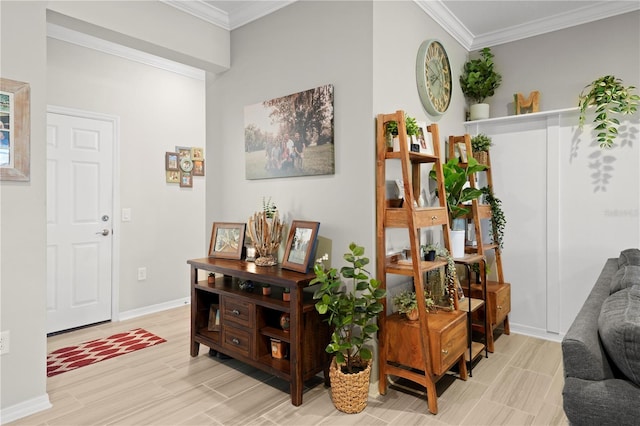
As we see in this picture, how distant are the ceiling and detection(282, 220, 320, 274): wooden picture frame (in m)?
1.63

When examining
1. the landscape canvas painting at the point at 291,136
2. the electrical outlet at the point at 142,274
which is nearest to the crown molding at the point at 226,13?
the landscape canvas painting at the point at 291,136

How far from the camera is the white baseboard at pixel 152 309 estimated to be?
153 inches

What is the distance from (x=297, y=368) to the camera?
2242 millimetres

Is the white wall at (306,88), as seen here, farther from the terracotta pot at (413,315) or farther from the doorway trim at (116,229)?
the doorway trim at (116,229)

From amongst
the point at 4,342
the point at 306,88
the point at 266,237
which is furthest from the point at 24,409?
the point at 306,88

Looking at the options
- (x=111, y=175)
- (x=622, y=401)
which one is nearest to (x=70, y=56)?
(x=111, y=175)

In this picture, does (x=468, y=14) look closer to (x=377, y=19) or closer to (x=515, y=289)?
(x=377, y=19)

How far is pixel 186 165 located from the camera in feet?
14.4

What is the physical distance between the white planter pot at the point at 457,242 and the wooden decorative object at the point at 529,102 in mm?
1382

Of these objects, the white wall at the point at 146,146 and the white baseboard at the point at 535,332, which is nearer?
the white baseboard at the point at 535,332

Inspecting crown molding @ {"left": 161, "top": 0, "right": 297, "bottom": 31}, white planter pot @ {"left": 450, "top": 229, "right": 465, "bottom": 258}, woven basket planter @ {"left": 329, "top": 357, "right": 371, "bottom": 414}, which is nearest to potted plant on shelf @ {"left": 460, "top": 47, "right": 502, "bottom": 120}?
white planter pot @ {"left": 450, "top": 229, "right": 465, "bottom": 258}

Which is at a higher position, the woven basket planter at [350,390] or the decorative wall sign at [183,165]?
the decorative wall sign at [183,165]

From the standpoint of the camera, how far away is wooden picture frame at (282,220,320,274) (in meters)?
2.46

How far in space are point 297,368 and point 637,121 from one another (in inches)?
119
